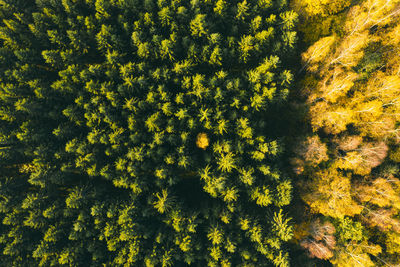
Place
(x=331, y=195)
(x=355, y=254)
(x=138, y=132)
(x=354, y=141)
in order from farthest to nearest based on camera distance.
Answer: (x=355, y=254) → (x=331, y=195) → (x=354, y=141) → (x=138, y=132)

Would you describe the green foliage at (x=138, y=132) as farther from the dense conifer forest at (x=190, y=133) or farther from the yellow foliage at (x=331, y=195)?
the yellow foliage at (x=331, y=195)

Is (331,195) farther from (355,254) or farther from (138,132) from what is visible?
(138,132)

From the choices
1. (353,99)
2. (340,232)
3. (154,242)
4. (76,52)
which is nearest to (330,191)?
(340,232)

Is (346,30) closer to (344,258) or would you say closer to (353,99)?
(353,99)

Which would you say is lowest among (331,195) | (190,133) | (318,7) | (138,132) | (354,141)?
(331,195)

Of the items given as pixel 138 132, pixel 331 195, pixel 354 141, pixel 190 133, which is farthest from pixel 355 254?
pixel 138 132

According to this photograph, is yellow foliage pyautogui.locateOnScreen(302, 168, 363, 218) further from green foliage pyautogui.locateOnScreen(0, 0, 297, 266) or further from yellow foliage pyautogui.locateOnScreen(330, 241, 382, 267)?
green foliage pyautogui.locateOnScreen(0, 0, 297, 266)

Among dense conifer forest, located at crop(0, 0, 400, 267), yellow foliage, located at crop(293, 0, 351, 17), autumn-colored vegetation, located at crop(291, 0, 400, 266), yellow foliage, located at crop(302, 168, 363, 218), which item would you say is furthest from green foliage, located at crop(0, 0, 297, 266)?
autumn-colored vegetation, located at crop(291, 0, 400, 266)

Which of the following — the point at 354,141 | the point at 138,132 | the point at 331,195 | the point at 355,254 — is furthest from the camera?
the point at 355,254

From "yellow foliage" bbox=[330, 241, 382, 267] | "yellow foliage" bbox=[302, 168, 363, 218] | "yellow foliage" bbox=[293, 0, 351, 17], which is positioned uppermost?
"yellow foliage" bbox=[293, 0, 351, 17]
